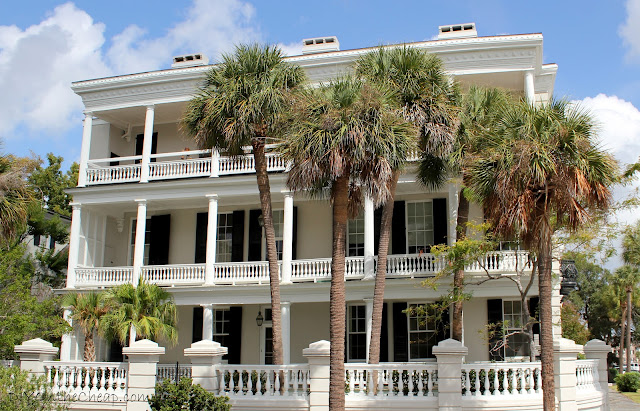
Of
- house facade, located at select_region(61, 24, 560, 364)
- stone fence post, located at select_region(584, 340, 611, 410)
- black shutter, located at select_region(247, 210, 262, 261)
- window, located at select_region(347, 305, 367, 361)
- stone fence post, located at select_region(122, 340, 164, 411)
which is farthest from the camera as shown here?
black shutter, located at select_region(247, 210, 262, 261)

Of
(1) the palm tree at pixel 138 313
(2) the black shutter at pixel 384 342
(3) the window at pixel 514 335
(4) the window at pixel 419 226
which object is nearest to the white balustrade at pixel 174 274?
(1) the palm tree at pixel 138 313

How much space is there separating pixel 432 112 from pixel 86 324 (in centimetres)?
1176

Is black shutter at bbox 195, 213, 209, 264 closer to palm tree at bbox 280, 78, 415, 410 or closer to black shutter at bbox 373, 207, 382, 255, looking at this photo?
black shutter at bbox 373, 207, 382, 255

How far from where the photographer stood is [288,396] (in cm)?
1388

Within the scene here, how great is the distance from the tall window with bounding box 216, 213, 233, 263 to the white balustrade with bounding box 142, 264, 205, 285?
1947 millimetres

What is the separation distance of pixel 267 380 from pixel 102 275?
12.5 m

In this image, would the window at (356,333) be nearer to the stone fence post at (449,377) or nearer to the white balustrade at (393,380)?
the white balustrade at (393,380)

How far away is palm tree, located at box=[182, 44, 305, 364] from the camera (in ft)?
51.1

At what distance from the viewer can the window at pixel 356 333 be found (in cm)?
2298

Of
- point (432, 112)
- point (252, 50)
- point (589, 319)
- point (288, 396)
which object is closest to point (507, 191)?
point (432, 112)

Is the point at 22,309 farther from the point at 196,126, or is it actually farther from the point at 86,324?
the point at 196,126

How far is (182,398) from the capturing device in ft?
39.4

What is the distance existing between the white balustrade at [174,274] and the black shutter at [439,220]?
8.18m

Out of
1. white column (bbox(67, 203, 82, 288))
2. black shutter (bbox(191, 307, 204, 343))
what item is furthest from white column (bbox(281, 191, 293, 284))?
white column (bbox(67, 203, 82, 288))
